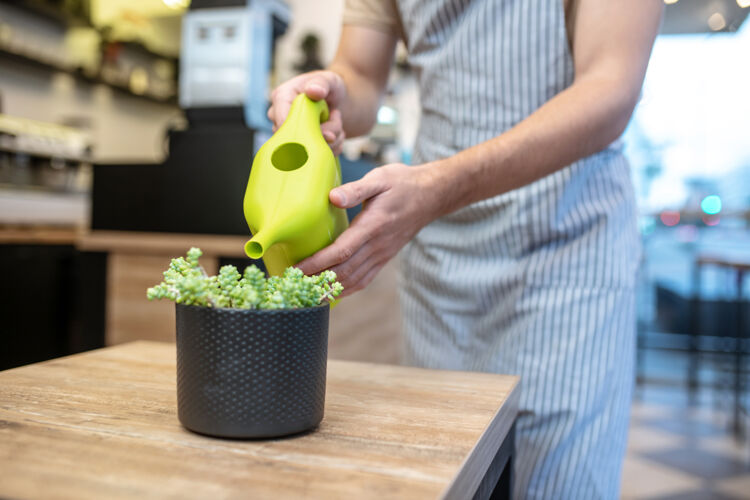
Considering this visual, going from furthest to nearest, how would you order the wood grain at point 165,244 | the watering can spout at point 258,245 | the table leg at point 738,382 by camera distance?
the table leg at point 738,382 → the wood grain at point 165,244 → the watering can spout at point 258,245

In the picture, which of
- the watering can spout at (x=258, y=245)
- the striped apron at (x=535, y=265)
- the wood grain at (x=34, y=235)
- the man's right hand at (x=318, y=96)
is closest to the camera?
the watering can spout at (x=258, y=245)

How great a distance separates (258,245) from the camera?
55 cm

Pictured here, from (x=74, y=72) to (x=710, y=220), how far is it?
15.6ft

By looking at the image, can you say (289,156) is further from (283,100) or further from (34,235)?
(34,235)

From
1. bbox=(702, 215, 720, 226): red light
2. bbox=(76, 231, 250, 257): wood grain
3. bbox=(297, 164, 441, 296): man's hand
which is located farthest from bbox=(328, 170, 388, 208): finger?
bbox=(702, 215, 720, 226): red light

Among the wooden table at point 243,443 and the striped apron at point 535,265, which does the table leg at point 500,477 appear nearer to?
the wooden table at point 243,443

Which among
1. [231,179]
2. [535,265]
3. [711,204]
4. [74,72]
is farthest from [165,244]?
[711,204]

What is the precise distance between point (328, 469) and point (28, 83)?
4928mm

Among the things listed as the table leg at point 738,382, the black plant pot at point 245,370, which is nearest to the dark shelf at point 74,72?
the black plant pot at point 245,370

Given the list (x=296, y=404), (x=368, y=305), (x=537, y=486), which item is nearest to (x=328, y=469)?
(x=296, y=404)

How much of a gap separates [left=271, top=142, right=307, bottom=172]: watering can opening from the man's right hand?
0.10 metres

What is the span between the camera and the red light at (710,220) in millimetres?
4492

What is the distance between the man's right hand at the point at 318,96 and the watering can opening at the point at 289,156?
0.33 feet

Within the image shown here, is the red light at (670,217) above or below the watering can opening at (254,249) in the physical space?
above
